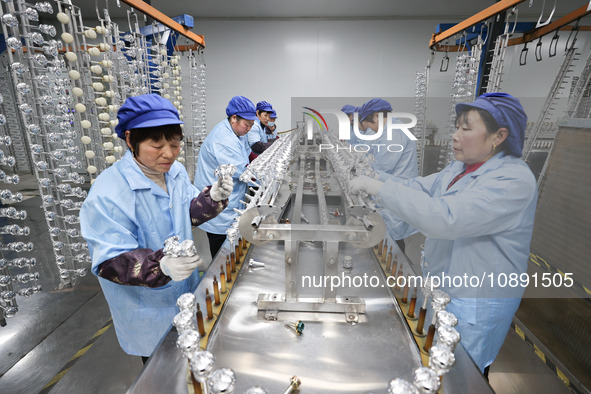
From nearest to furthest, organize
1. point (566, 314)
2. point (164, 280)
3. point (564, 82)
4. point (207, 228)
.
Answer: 1. point (164, 280)
2. point (564, 82)
3. point (566, 314)
4. point (207, 228)

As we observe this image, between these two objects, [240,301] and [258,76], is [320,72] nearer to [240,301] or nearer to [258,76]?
[258,76]

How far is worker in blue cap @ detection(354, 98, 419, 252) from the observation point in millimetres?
2072

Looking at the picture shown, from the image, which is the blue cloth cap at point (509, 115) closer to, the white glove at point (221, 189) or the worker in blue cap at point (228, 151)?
the white glove at point (221, 189)

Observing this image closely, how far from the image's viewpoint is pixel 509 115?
1.06 metres

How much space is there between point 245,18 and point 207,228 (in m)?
6.80

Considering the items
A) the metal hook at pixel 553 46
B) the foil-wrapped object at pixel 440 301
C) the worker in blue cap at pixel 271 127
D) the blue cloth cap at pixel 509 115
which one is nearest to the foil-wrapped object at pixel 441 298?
the foil-wrapped object at pixel 440 301

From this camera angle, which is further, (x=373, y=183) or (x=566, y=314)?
(x=566, y=314)

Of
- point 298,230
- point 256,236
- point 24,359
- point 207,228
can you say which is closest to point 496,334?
point 298,230

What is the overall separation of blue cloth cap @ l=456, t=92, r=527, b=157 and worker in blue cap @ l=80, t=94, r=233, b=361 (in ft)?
4.23

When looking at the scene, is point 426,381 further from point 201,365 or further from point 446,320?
point 201,365

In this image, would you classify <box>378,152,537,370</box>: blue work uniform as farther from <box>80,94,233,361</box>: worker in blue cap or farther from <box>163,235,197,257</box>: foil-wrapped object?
<box>80,94,233,361</box>: worker in blue cap

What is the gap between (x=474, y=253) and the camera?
1244mm

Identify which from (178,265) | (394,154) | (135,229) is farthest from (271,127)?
(178,265)

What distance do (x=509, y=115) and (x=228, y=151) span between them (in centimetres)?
236
